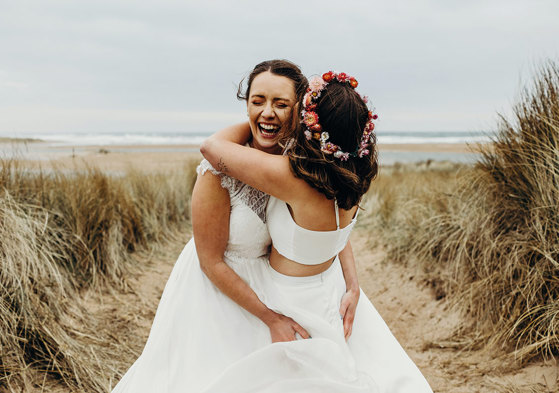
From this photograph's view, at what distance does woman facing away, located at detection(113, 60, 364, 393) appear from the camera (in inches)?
79.5

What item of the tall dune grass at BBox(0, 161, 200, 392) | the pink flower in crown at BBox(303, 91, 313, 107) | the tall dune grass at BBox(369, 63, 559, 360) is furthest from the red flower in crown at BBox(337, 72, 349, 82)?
the tall dune grass at BBox(0, 161, 200, 392)

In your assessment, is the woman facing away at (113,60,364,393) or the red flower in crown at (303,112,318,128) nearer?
the red flower in crown at (303,112,318,128)

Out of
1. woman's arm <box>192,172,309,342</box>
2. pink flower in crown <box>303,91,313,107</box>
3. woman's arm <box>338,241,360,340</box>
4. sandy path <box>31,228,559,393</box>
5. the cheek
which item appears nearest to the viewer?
pink flower in crown <box>303,91,313,107</box>

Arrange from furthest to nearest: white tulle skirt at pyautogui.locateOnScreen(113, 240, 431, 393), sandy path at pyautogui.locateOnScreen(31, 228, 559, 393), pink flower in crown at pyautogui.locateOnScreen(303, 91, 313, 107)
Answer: sandy path at pyautogui.locateOnScreen(31, 228, 559, 393), pink flower in crown at pyautogui.locateOnScreen(303, 91, 313, 107), white tulle skirt at pyautogui.locateOnScreen(113, 240, 431, 393)

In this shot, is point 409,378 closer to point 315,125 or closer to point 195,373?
point 195,373

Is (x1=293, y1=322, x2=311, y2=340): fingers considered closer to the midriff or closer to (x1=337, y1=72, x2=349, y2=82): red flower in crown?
the midriff

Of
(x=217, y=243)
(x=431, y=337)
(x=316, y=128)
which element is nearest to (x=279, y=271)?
(x=217, y=243)

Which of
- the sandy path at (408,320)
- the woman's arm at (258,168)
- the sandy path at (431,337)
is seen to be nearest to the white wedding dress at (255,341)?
the woman's arm at (258,168)

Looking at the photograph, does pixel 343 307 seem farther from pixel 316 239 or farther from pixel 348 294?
pixel 316 239

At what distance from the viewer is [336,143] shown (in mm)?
1947

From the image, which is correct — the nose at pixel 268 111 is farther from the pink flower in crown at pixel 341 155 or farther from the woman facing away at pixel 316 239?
the pink flower in crown at pixel 341 155

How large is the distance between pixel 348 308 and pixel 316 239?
0.48m

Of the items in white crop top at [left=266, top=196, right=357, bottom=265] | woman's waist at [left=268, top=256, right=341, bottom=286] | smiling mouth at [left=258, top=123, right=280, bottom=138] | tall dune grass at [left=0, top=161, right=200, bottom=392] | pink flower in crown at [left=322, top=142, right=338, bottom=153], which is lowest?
tall dune grass at [left=0, top=161, right=200, bottom=392]

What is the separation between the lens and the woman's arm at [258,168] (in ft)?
6.15
